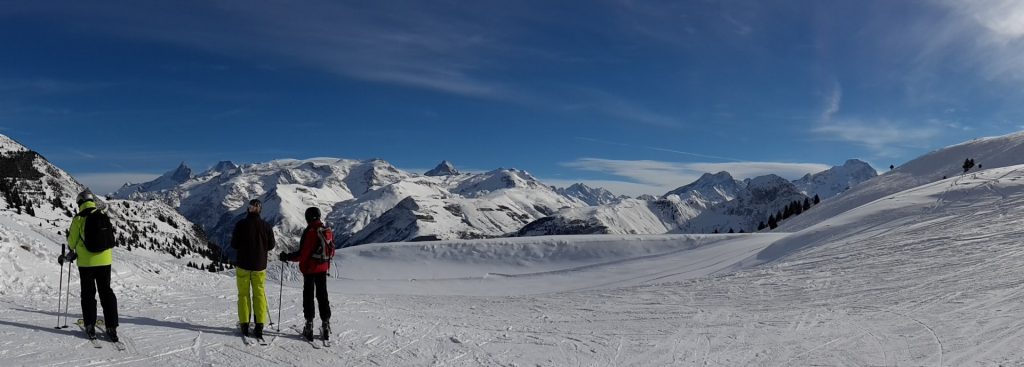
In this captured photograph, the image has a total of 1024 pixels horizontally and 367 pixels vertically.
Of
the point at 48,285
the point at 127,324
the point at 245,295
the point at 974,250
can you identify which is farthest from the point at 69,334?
the point at 974,250

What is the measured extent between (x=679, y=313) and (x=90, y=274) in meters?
12.5

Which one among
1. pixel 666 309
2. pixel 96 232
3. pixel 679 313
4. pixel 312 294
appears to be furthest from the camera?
pixel 666 309

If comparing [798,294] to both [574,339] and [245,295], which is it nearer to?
[574,339]

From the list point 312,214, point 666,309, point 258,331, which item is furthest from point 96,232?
point 666,309

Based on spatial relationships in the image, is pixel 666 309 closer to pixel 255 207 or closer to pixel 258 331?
pixel 258 331

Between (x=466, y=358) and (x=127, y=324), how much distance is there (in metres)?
6.69

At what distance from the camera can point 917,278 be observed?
16391 mm

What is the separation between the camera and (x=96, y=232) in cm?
975

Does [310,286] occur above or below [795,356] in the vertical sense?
above

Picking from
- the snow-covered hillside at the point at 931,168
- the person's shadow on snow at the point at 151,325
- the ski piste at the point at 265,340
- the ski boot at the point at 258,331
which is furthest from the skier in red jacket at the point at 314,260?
the snow-covered hillside at the point at 931,168

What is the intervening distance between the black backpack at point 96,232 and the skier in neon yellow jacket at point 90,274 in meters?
0.06

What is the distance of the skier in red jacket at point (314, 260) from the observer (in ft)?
35.0

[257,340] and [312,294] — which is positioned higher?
[312,294]

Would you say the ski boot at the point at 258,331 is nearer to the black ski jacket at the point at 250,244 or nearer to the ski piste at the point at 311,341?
the ski piste at the point at 311,341
